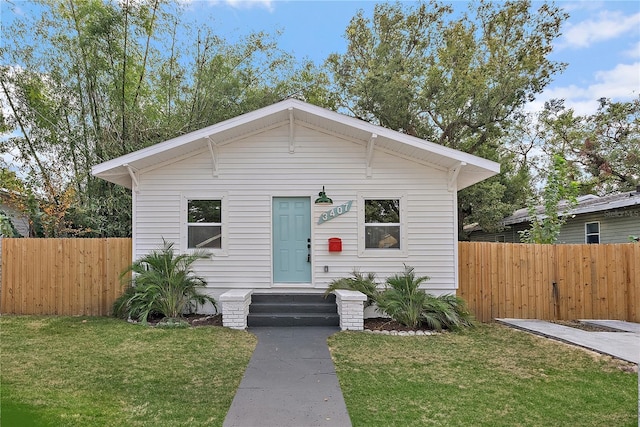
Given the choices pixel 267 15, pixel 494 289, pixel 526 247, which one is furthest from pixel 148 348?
pixel 267 15

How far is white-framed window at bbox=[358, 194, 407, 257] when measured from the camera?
7516 mm

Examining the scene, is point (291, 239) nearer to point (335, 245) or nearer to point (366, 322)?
point (335, 245)

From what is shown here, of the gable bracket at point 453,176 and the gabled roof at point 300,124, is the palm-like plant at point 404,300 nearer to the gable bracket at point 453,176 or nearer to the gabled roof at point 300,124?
the gable bracket at point 453,176

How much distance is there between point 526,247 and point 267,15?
32.5ft

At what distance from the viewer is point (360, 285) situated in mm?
7020

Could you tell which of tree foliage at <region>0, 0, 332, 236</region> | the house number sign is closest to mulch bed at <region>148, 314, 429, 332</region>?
the house number sign

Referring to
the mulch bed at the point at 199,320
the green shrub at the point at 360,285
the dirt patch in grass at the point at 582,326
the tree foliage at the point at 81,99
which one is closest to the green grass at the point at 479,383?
the green shrub at the point at 360,285

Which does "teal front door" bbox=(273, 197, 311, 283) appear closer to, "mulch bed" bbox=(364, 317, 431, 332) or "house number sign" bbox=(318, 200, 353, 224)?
"house number sign" bbox=(318, 200, 353, 224)

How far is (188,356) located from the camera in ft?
15.3

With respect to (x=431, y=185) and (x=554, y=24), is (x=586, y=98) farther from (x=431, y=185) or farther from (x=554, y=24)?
(x=431, y=185)

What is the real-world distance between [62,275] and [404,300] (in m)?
6.64

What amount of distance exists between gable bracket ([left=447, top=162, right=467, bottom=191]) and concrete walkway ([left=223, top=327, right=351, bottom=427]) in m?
3.90

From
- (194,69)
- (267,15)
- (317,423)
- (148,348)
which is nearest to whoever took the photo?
(317,423)

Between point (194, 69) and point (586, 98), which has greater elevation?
point (586, 98)
